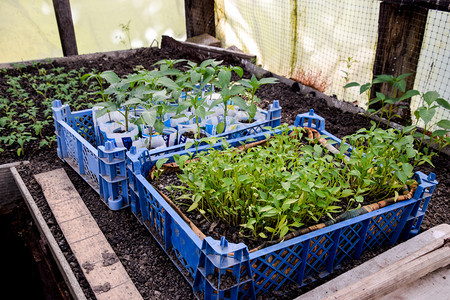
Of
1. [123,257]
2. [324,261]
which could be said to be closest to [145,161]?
[123,257]

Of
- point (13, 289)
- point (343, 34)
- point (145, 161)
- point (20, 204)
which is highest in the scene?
point (343, 34)

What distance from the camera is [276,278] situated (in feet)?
6.04

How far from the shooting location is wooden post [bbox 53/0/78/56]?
512 cm

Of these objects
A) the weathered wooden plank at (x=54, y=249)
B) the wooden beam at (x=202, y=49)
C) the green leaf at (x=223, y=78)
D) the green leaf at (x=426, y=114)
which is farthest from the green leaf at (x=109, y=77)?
the wooden beam at (x=202, y=49)

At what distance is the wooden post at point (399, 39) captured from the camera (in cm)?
338

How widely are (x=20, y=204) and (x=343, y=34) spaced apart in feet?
13.7

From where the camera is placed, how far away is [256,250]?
1.73 m

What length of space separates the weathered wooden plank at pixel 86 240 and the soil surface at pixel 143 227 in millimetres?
40

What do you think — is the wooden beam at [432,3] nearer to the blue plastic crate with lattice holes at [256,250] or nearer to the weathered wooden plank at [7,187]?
the blue plastic crate with lattice holes at [256,250]

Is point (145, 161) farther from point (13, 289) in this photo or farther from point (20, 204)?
point (13, 289)

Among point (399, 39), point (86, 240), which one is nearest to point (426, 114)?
point (399, 39)

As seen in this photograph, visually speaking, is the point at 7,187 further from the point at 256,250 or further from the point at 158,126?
the point at 256,250

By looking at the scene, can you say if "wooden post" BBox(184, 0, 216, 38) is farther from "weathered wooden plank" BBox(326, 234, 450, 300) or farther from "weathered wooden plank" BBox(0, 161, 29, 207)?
"weathered wooden plank" BBox(326, 234, 450, 300)

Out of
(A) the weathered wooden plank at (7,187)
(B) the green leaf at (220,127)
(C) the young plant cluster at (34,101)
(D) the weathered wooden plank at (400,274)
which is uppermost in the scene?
(B) the green leaf at (220,127)
